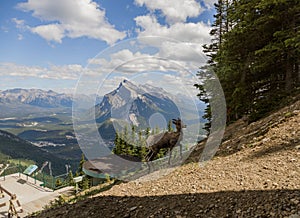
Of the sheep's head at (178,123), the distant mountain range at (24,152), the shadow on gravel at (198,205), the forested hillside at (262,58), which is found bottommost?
the distant mountain range at (24,152)

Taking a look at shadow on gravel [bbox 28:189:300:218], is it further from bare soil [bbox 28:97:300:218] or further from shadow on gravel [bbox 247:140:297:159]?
shadow on gravel [bbox 247:140:297:159]

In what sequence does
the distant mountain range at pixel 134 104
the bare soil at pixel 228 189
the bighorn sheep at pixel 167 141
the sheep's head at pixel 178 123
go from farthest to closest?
the bighorn sheep at pixel 167 141, the sheep's head at pixel 178 123, the distant mountain range at pixel 134 104, the bare soil at pixel 228 189

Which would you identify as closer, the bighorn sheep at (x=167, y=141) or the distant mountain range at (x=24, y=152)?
the bighorn sheep at (x=167, y=141)

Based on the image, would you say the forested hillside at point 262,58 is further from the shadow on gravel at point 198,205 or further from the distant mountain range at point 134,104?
the shadow on gravel at point 198,205

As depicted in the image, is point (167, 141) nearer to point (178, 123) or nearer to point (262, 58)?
point (178, 123)

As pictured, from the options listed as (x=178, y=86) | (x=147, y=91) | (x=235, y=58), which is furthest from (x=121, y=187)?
(x=235, y=58)

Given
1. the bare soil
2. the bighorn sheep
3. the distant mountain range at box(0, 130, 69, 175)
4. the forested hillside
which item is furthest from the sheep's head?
the distant mountain range at box(0, 130, 69, 175)

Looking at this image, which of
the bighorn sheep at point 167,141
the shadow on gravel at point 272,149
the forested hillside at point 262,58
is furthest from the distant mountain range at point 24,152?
the shadow on gravel at point 272,149

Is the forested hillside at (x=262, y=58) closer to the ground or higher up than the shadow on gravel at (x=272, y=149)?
higher up
